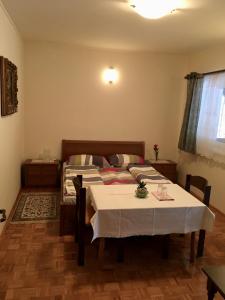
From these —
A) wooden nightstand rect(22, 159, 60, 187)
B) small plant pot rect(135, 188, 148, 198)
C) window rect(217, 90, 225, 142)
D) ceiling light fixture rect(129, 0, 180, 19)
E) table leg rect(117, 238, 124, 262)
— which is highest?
ceiling light fixture rect(129, 0, 180, 19)

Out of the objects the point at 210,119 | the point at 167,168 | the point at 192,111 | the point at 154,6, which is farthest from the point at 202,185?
the point at 167,168

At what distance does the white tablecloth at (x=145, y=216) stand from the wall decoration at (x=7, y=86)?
1.38m

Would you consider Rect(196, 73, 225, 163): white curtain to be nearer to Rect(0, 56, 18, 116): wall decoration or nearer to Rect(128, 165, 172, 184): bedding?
Rect(128, 165, 172, 184): bedding

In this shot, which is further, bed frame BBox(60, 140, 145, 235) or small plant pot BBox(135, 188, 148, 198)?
bed frame BBox(60, 140, 145, 235)

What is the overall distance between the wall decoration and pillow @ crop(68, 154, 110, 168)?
150 centimetres

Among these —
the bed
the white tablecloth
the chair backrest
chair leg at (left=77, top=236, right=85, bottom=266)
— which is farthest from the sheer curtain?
chair leg at (left=77, top=236, right=85, bottom=266)

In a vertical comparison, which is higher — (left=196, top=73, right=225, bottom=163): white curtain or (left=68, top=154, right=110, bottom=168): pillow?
(left=196, top=73, right=225, bottom=163): white curtain

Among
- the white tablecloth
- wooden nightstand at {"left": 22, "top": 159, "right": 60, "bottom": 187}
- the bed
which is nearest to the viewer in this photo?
the white tablecloth

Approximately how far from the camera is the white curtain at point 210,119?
401 centimetres

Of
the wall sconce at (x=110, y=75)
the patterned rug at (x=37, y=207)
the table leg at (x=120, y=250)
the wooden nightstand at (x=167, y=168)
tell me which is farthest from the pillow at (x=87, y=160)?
the table leg at (x=120, y=250)

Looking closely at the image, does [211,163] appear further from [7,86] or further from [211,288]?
[7,86]

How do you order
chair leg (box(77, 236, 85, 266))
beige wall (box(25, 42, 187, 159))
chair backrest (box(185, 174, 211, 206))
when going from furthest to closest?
beige wall (box(25, 42, 187, 159)) < chair backrest (box(185, 174, 211, 206)) < chair leg (box(77, 236, 85, 266))

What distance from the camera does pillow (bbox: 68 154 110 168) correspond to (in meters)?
4.63

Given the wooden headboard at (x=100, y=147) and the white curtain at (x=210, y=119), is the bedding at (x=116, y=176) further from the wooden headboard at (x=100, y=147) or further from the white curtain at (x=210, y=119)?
the white curtain at (x=210, y=119)
